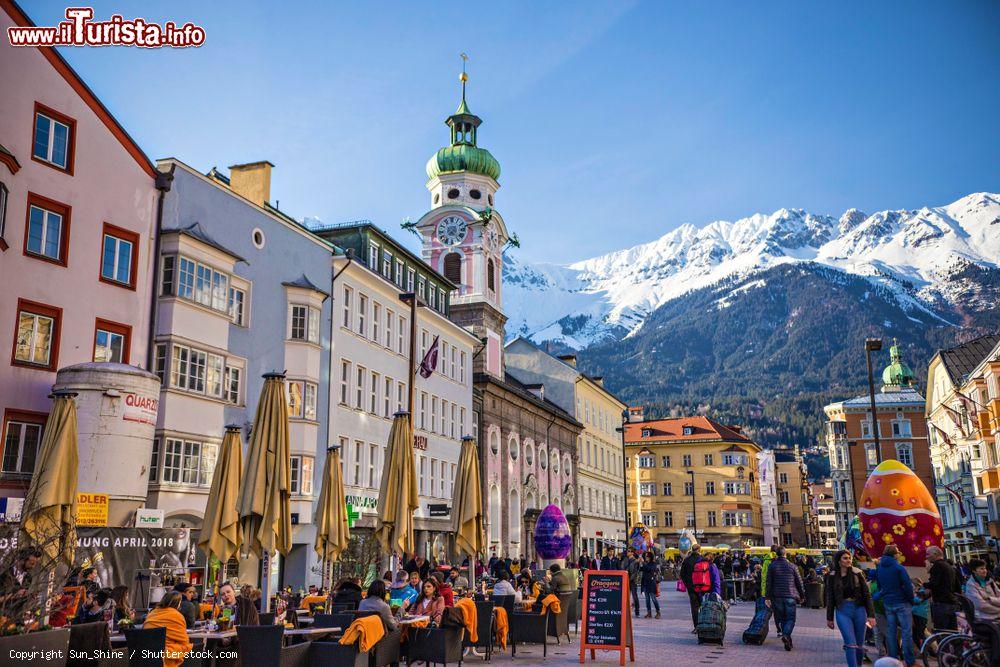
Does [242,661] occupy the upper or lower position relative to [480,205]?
lower

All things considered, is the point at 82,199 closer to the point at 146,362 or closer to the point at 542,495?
the point at 146,362

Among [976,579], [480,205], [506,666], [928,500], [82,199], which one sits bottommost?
[506,666]

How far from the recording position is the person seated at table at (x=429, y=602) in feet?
51.1

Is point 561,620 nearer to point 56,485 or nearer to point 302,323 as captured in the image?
point 56,485

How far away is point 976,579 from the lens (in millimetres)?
12289

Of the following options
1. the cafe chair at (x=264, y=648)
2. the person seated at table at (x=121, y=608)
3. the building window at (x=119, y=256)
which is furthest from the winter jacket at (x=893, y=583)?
the building window at (x=119, y=256)

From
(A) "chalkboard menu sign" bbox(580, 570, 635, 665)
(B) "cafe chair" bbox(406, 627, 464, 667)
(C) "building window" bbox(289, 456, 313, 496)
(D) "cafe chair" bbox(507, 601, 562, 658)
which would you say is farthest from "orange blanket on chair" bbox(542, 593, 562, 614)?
(C) "building window" bbox(289, 456, 313, 496)

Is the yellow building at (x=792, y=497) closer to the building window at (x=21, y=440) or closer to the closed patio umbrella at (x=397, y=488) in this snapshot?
the closed patio umbrella at (x=397, y=488)

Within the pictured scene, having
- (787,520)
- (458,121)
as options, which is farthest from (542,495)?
(787,520)

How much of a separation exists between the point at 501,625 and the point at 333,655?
5.96 metres

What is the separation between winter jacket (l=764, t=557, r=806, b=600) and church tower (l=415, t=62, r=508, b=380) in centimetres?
3670

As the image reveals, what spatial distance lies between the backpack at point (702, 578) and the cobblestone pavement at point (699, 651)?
3.72 ft

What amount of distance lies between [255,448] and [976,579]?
11419 millimetres

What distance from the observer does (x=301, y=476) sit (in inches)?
1219
